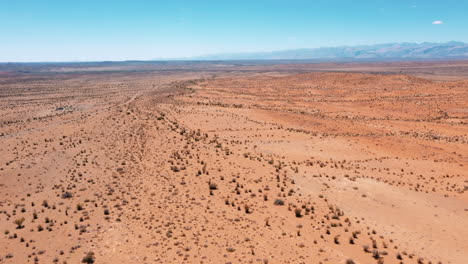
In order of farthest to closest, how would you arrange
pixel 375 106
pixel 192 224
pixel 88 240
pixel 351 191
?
pixel 375 106 < pixel 351 191 < pixel 192 224 < pixel 88 240

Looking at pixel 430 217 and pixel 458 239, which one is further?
pixel 430 217

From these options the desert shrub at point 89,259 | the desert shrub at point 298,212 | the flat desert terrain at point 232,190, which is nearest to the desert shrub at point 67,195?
the flat desert terrain at point 232,190

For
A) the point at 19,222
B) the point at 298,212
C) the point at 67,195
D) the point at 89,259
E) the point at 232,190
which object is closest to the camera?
the point at 89,259

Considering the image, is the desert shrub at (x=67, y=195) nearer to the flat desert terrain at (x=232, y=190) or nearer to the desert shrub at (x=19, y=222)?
the flat desert terrain at (x=232, y=190)

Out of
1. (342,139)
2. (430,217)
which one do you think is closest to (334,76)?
(342,139)

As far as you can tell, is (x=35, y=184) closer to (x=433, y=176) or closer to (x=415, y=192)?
(x=415, y=192)

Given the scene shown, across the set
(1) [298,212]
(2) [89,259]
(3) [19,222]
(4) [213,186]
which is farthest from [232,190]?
(3) [19,222]

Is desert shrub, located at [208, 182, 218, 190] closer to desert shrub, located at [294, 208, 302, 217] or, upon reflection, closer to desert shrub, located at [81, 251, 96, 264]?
desert shrub, located at [294, 208, 302, 217]

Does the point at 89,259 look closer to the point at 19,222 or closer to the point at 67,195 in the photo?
the point at 19,222
